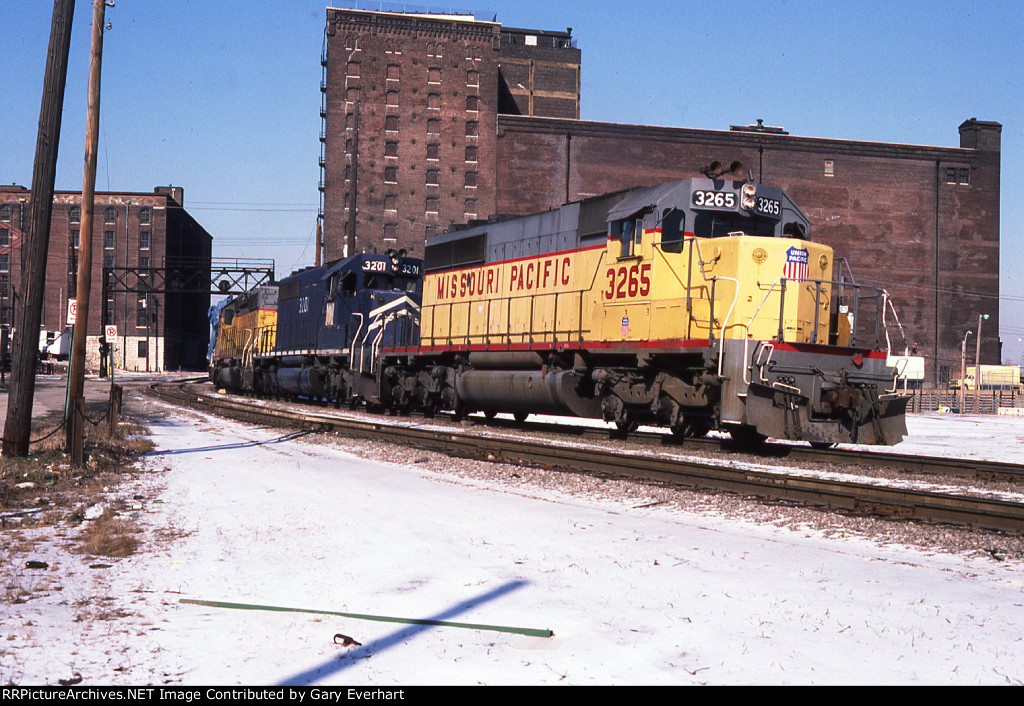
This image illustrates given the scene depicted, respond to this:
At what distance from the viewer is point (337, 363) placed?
88.8ft

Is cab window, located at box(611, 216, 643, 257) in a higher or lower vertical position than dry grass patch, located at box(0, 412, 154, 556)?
higher

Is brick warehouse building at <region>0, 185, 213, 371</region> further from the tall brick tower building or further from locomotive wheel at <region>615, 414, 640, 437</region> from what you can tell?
locomotive wheel at <region>615, 414, 640, 437</region>

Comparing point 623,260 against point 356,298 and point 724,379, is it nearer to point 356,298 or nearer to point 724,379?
point 724,379

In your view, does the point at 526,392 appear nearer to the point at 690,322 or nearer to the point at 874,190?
the point at 690,322

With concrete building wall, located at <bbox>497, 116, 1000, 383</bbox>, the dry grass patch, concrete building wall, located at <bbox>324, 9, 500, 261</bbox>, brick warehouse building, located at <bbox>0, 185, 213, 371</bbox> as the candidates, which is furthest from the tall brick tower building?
the dry grass patch

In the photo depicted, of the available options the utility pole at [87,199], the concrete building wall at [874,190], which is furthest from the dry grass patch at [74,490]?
the concrete building wall at [874,190]

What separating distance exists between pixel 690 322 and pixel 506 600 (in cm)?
931

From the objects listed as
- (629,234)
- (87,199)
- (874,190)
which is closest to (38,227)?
(87,199)

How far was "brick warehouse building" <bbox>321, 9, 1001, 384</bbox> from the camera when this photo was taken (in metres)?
66.8

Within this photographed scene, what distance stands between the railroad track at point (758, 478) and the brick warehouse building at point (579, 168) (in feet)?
164

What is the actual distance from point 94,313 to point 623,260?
78802 mm

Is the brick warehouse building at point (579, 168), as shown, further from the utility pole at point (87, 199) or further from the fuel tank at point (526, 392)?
the utility pole at point (87, 199)

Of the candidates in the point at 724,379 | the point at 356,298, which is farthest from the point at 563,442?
the point at 356,298

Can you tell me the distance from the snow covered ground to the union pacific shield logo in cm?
582
